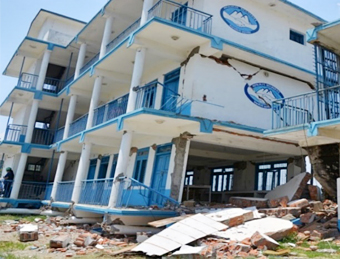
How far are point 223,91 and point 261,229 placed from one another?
582 cm

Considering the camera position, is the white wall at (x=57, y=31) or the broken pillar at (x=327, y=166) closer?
the broken pillar at (x=327, y=166)

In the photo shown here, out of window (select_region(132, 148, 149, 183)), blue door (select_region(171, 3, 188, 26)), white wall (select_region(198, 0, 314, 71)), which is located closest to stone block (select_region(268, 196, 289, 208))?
window (select_region(132, 148, 149, 183))

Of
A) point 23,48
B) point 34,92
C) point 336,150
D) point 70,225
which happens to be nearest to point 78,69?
point 34,92

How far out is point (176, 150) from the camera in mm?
12531

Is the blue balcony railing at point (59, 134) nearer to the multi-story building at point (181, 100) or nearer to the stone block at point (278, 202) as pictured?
the multi-story building at point (181, 100)

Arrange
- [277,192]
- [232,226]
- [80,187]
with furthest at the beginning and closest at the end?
[80,187] → [277,192] → [232,226]

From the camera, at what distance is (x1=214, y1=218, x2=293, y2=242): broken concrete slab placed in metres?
8.23

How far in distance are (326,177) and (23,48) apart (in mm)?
20663

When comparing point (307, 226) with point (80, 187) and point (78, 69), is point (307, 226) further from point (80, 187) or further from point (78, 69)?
point (78, 69)

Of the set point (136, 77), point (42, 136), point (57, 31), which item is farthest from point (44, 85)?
point (136, 77)

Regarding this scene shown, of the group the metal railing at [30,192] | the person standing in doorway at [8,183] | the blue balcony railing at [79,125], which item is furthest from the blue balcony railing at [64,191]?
the metal railing at [30,192]

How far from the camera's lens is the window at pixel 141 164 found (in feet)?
47.5

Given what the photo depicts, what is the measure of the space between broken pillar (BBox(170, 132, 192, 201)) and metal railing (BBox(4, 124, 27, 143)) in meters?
12.9

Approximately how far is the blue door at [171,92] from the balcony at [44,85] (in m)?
12.0
